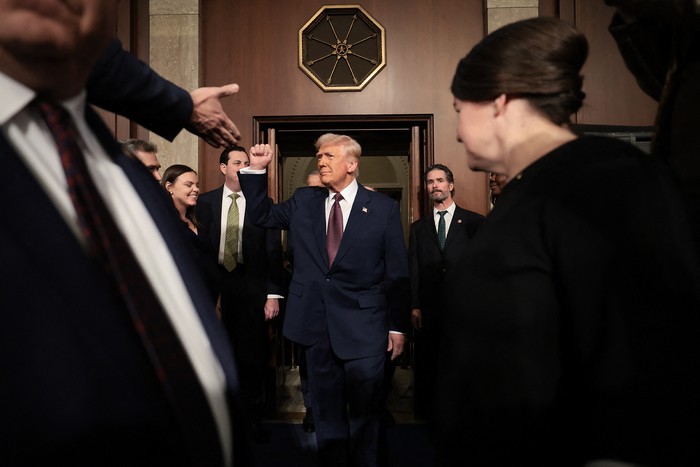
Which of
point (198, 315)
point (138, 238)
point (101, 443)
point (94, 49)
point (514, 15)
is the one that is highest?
point (514, 15)

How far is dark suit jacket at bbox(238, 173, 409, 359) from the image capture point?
3.17 m

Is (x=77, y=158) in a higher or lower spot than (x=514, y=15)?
lower

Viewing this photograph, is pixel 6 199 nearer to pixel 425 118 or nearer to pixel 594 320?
pixel 594 320

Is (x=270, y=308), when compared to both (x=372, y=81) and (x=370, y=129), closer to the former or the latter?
(x=370, y=129)

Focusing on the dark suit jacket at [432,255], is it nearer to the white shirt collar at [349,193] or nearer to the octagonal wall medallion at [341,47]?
the white shirt collar at [349,193]

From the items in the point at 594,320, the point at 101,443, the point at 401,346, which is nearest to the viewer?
the point at 101,443

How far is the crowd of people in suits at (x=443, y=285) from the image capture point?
598 millimetres

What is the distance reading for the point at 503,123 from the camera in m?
1.28

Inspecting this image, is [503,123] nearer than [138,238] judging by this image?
No

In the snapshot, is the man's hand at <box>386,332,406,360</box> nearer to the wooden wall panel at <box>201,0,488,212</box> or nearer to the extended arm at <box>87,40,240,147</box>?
the wooden wall panel at <box>201,0,488,212</box>

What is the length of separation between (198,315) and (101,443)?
0.23 m

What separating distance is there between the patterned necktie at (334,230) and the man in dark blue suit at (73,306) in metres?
2.58

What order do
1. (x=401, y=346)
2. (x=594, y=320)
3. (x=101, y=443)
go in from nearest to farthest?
(x=101, y=443), (x=594, y=320), (x=401, y=346)

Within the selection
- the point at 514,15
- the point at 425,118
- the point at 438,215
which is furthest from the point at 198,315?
the point at 514,15
